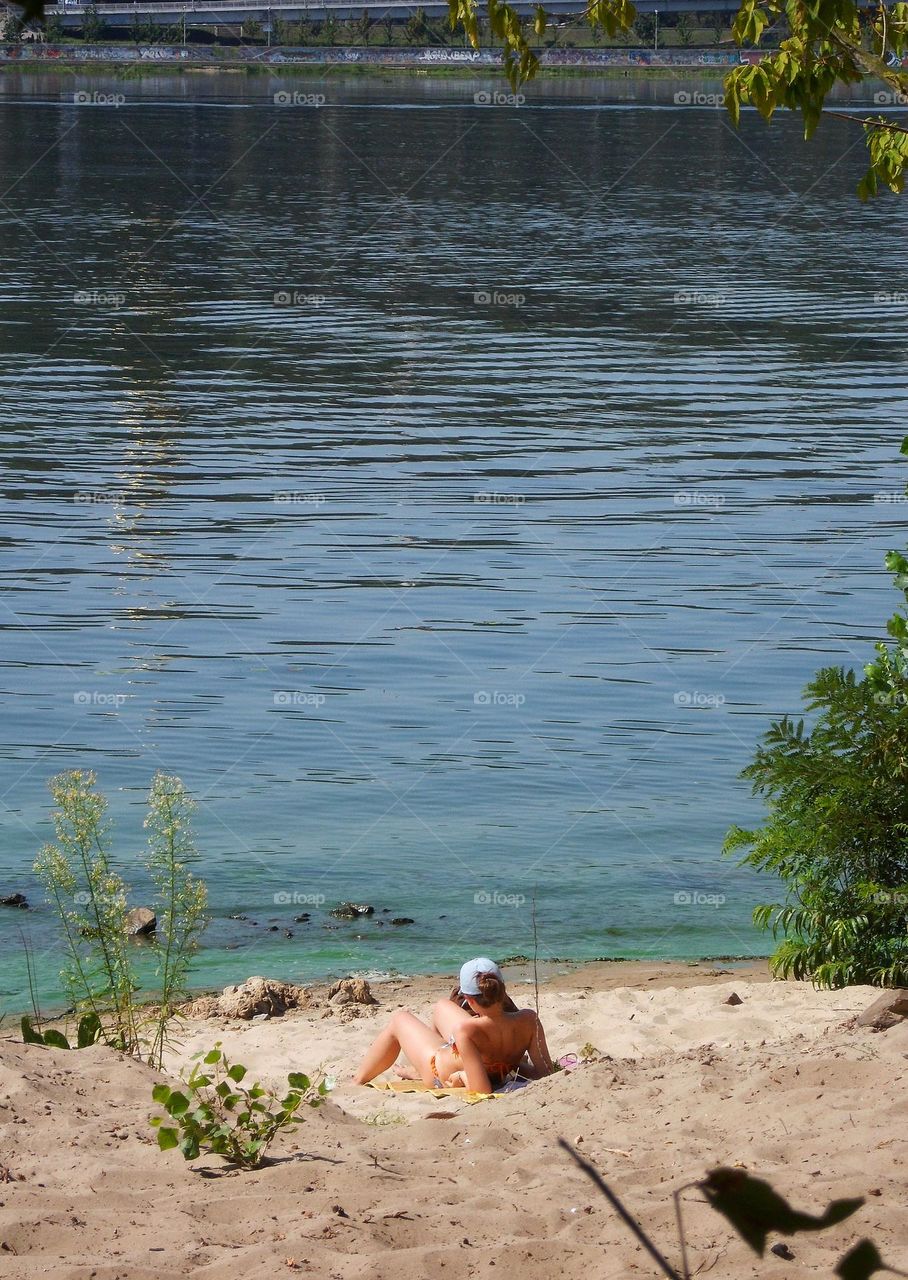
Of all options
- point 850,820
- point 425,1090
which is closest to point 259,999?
point 425,1090

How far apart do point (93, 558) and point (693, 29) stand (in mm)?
140061

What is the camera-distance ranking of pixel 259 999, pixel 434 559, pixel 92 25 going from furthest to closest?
pixel 92 25 → pixel 434 559 → pixel 259 999

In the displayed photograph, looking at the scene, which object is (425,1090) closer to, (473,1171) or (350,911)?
(473,1171)

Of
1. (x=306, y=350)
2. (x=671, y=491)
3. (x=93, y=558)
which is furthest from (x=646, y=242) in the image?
(x=93, y=558)

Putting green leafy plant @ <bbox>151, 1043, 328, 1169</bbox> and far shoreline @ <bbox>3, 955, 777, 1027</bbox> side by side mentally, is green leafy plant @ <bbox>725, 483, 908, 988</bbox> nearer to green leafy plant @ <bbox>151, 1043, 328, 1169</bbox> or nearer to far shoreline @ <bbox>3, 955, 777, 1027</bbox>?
far shoreline @ <bbox>3, 955, 777, 1027</bbox>

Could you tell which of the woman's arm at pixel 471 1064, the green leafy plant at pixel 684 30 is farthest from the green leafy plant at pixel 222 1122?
the green leafy plant at pixel 684 30

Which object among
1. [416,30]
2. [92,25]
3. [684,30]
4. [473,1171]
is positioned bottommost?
[473,1171]

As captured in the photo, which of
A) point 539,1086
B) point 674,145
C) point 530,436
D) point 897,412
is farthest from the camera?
point 674,145

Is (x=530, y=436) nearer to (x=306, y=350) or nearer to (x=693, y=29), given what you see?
(x=306, y=350)

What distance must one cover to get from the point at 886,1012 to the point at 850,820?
44.4 inches

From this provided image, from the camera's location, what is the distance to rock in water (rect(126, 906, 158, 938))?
10586 millimetres

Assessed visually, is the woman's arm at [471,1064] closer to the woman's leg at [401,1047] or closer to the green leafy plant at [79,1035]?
the woman's leg at [401,1047]

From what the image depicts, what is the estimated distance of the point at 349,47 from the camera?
5295 inches

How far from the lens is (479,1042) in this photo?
8133 millimetres
